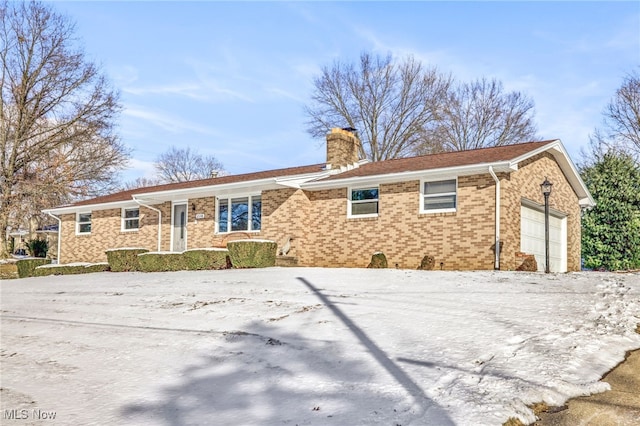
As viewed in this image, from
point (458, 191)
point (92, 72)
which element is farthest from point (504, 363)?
point (92, 72)

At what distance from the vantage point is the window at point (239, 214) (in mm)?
19984

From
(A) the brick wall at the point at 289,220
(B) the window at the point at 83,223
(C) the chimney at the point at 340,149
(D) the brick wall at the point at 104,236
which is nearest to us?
(A) the brick wall at the point at 289,220

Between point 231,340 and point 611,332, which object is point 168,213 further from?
point 611,332

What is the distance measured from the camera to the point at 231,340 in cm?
716

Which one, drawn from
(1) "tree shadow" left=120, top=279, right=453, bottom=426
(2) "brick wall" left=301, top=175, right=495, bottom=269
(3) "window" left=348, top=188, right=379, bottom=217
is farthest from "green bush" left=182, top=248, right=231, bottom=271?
(1) "tree shadow" left=120, top=279, right=453, bottom=426

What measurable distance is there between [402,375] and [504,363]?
1.09m

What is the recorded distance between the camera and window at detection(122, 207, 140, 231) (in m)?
24.0

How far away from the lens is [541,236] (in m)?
18.1

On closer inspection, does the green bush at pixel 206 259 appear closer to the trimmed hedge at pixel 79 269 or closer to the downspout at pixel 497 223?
the trimmed hedge at pixel 79 269

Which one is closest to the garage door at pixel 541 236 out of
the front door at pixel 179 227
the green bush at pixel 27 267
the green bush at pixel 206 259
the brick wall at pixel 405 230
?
the brick wall at pixel 405 230

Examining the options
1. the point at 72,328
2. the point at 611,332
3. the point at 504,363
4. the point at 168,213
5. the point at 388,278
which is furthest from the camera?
the point at 168,213

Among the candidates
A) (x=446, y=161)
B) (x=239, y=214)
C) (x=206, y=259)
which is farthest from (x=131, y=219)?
(x=446, y=161)

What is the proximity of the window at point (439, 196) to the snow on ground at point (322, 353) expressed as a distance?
5.12 m
